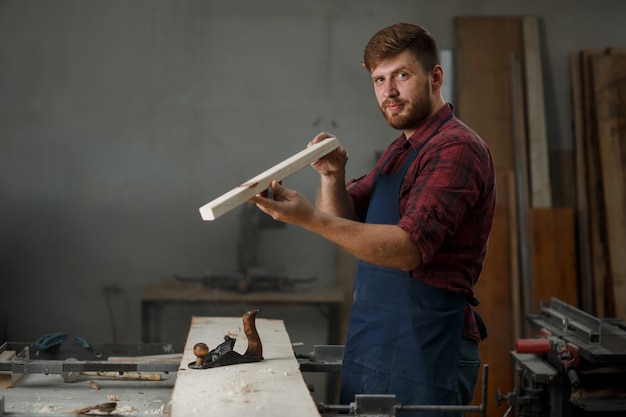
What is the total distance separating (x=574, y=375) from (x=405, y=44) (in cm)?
139

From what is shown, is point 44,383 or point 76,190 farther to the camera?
point 76,190

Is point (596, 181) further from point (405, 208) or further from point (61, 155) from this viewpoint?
point (61, 155)

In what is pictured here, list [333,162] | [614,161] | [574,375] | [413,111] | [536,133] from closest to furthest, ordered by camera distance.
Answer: [413,111] < [333,162] < [574,375] < [614,161] < [536,133]

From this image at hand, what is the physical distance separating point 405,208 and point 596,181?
269cm

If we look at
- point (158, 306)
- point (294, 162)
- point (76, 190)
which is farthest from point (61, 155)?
point (294, 162)

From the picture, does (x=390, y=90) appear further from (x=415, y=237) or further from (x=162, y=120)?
(x=162, y=120)

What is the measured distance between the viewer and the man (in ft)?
5.90

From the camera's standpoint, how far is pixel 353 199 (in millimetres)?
2338

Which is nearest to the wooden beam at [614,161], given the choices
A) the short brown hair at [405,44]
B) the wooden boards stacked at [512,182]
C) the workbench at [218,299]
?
the wooden boards stacked at [512,182]

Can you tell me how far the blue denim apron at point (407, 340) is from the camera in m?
1.92

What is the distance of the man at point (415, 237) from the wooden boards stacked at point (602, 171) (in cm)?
241

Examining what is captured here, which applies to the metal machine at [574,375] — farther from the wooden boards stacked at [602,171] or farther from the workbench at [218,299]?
the workbench at [218,299]

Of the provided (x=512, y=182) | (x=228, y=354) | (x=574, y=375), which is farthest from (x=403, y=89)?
(x=512, y=182)

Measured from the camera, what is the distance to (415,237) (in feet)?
5.83
